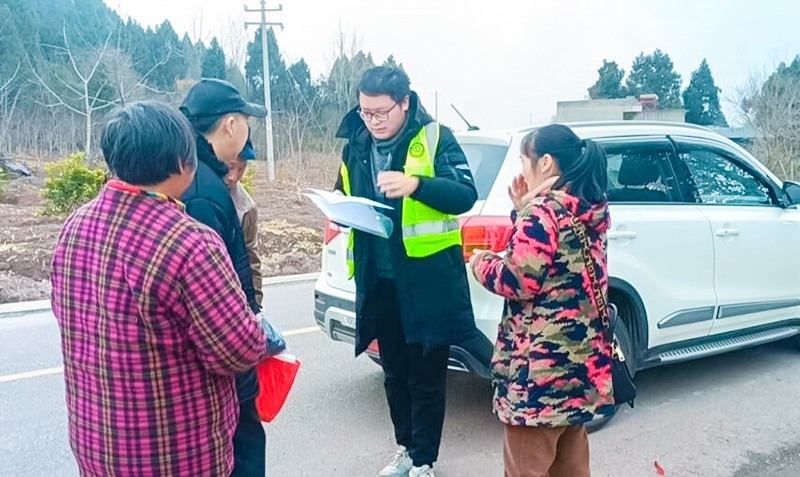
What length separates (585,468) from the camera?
8.23 feet

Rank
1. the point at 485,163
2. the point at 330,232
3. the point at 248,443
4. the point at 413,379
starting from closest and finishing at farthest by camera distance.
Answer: the point at 248,443, the point at 413,379, the point at 485,163, the point at 330,232

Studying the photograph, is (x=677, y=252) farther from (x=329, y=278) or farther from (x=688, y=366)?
(x=329, y=278)

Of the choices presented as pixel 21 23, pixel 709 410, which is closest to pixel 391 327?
pixel 709 410

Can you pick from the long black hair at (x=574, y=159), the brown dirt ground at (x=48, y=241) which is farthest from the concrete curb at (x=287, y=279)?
the long black hair at (x=574, y=159)

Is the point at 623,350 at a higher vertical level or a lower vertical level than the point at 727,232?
lower

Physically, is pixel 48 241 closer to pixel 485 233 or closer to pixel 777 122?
pixel 485 233

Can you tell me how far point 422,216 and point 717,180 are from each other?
8.72 feet

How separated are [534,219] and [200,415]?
1237 mm

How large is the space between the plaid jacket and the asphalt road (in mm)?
1738

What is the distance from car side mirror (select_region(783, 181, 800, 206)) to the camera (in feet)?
14.9

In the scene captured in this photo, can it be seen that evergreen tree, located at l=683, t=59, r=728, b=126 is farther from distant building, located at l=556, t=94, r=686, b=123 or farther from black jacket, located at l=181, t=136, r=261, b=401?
black jacket, located at l=181, t=136, r=261, b=401

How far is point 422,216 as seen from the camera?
2.71 metres

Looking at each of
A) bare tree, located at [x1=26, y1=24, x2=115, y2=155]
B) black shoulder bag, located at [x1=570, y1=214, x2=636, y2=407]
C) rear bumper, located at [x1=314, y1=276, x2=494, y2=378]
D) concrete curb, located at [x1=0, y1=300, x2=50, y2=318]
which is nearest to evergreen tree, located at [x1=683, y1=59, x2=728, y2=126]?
bare tree, located at [x1=26, y1=24, x2=115, y2=155]

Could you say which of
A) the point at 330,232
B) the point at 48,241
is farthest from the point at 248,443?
the point at 48,241
